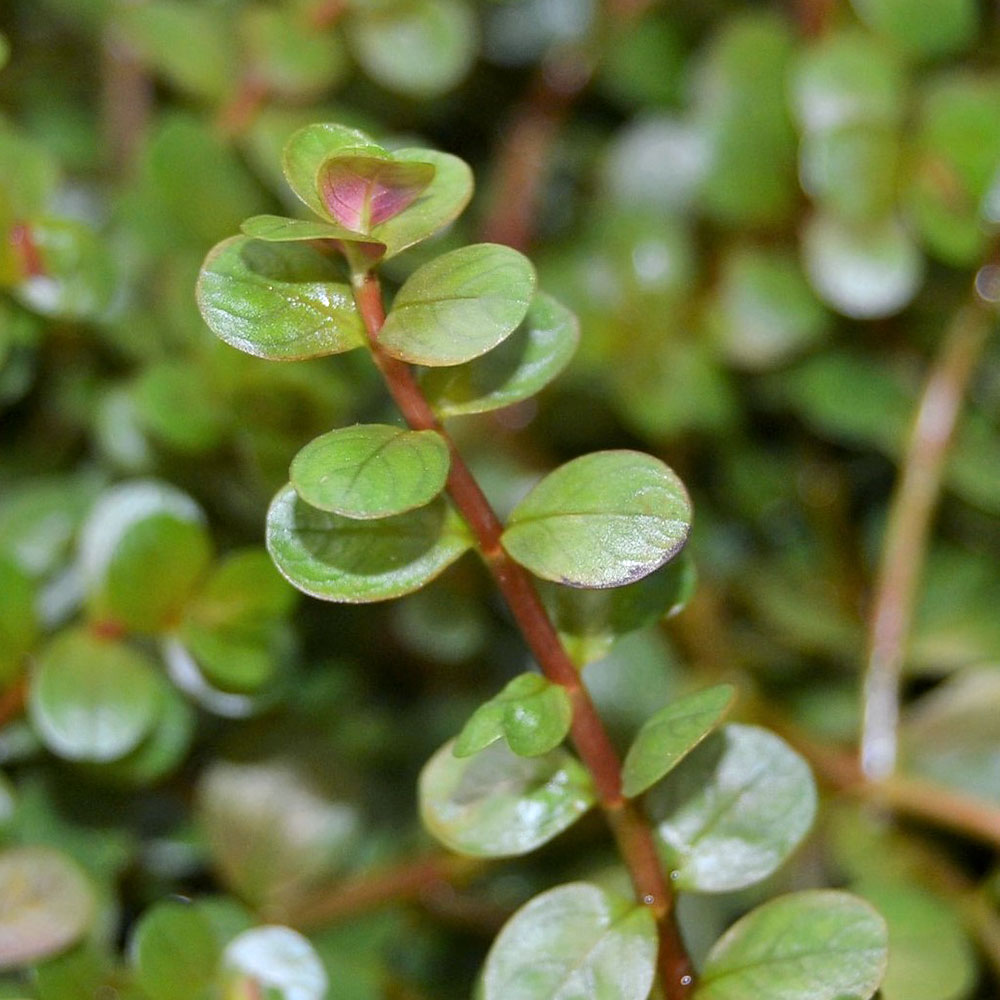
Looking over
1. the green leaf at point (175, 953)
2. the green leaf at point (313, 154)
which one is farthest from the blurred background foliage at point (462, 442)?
the green leaf at point (313, 154)

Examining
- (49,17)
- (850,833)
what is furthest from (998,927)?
(49,17)

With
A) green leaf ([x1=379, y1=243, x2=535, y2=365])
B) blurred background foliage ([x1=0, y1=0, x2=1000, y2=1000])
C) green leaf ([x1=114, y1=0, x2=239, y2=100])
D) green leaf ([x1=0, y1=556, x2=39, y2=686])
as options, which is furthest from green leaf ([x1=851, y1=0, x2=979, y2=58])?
green leaf ([x1=0, y1=556, x2=39, y2=686])

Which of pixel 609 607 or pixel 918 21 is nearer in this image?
pixel 609 607

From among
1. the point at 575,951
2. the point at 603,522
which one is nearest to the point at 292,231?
the point at 603,522

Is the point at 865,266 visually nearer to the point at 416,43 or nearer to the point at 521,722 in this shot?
the point at 416,43

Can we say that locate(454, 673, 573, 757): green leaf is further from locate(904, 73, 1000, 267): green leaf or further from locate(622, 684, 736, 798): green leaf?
locate(904, 73, 1000, 267): green leaf

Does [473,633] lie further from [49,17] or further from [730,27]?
[49,17]
